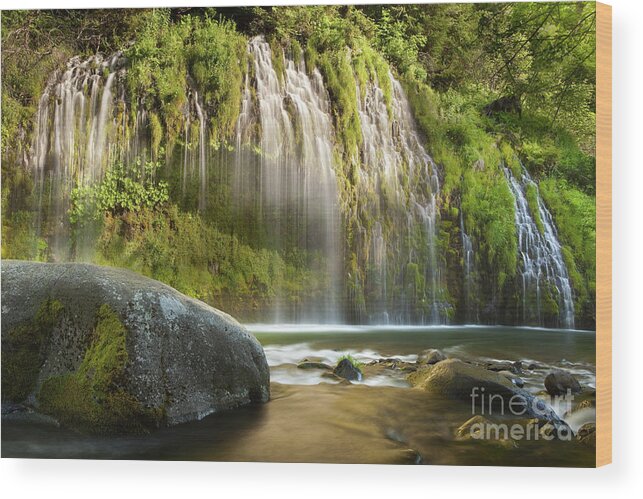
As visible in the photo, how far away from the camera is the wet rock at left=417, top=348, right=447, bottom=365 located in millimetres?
5160

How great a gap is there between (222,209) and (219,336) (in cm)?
109

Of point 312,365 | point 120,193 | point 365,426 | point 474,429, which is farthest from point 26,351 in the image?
point 474,429

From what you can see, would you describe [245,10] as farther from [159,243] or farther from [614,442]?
[614,442]

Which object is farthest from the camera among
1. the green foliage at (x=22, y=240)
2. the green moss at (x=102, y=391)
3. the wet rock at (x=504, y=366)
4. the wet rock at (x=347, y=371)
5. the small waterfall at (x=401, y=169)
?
the green foliage at (x=22, y=240)

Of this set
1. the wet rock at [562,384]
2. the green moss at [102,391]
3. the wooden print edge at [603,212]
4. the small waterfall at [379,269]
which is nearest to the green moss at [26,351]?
the green moss at [102,391]

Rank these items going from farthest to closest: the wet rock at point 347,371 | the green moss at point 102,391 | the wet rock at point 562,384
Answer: the wet rock at point 347,371 → the wet rock at point 562,384 → the green moss at point 102,391

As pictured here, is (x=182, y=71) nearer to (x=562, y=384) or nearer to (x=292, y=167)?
(x=292, y=167)

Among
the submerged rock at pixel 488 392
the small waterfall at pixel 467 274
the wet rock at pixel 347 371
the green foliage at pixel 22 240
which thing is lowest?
the submerged rock at pixel 488 392

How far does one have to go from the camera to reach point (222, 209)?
5.44 meters

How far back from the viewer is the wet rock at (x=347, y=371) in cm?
518

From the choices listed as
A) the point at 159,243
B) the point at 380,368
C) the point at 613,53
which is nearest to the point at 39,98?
the point at 159,243

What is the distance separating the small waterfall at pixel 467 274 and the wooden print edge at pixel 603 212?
92 centimetres

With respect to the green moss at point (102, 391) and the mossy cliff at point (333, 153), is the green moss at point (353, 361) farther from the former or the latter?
the green moss at point (102, 391)

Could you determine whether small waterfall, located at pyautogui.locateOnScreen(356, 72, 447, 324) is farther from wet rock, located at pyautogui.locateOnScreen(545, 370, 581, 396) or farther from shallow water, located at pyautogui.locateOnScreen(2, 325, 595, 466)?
wet rock, located at pyautogui.locateOnScreen(545, 370, 581, 396)
